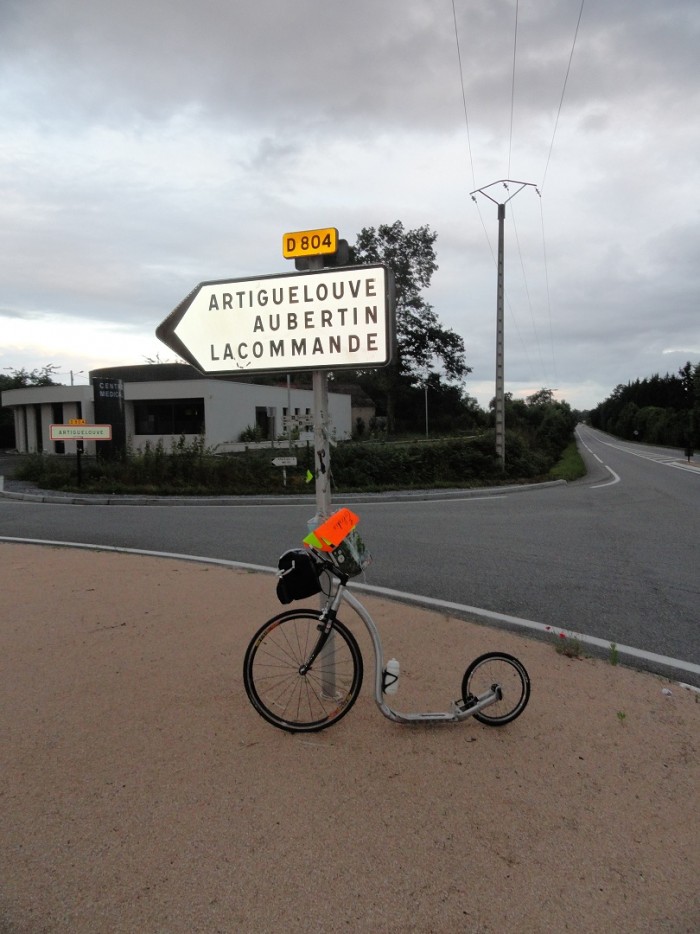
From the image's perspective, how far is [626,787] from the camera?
2.76 metres

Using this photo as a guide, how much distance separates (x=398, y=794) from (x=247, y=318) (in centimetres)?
244

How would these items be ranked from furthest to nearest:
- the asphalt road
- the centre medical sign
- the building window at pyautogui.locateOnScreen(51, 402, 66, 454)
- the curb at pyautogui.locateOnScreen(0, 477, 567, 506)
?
the building window at pyautogui.locateOnScreen(51, 402, 66, 454) → the curb at pyautogui.locateOnScreen(0, 477, 567, 506) → the asphalt road → the centre medical sign

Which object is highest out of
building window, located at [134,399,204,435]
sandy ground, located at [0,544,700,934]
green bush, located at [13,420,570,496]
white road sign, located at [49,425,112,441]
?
building window, located at [134,399,204,435]

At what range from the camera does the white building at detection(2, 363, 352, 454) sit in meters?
34.1

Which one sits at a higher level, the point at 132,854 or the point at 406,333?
the point at 406,333

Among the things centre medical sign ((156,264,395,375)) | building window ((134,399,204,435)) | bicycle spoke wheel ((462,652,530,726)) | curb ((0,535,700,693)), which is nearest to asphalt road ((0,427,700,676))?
curb ((0,535,700,693))

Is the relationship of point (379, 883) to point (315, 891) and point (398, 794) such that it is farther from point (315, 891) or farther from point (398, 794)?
Answer: point (398, 794)

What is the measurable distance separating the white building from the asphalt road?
1969 cm

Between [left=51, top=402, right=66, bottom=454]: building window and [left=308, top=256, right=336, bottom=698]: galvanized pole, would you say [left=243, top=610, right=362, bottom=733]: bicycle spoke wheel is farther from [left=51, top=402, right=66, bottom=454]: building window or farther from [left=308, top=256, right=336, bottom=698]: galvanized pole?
[left=51, top=402, right=66, bottom=454]: building window

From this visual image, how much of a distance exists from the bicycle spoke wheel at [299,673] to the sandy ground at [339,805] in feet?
0.38

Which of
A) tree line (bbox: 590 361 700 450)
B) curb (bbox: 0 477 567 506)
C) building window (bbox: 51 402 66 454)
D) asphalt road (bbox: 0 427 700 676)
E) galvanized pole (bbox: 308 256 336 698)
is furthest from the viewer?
tree line (bbox: 590 361 700 450)

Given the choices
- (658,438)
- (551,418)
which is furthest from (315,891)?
(658,438)

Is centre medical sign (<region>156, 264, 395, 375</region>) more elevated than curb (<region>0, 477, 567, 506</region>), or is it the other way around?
centre medical sign (<region>156, 264, 395, 375</region>)

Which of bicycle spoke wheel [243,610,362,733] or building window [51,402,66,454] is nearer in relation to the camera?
bicycle spoke wheel [243,610,362,733]
